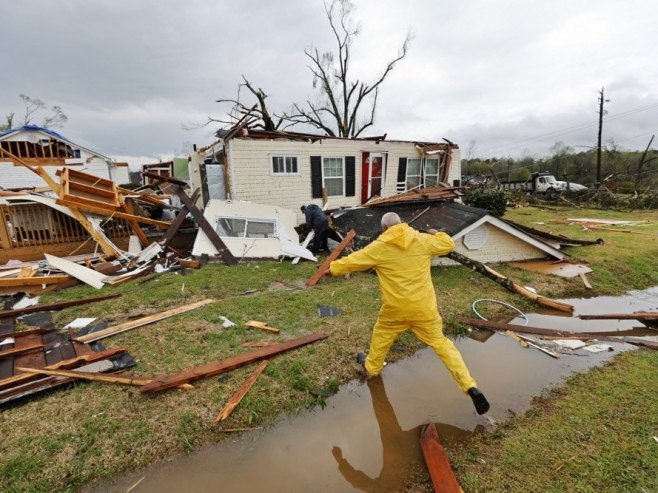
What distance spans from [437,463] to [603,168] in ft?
137

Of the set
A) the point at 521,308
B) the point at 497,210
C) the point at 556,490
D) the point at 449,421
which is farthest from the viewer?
the point at 497,210

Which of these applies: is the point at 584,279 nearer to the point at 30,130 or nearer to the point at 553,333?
the point at 553,333

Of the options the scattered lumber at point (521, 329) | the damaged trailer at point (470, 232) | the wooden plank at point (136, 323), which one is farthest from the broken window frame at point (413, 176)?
the wooden plank at point (136, 323)

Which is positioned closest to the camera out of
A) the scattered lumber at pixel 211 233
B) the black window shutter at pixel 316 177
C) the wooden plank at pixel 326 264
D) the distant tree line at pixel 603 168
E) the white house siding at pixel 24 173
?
the wooden plank at pixel 326 264

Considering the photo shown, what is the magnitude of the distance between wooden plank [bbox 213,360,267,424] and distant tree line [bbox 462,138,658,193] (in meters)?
28.0

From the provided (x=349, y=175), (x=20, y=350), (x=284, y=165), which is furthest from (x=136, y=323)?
(x=349, y=175)

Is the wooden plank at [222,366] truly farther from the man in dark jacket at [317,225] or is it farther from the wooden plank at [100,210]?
the wooden plank at [100,210]

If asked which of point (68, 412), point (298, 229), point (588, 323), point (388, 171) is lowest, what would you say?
point (588, 323)

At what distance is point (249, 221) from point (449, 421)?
298 inches

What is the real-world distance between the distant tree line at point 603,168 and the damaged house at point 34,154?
3065 cm

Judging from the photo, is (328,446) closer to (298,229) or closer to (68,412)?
(68,412)

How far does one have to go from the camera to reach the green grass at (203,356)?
9.32ft

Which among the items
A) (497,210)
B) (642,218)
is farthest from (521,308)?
(642,218)

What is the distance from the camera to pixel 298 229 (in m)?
11.1
